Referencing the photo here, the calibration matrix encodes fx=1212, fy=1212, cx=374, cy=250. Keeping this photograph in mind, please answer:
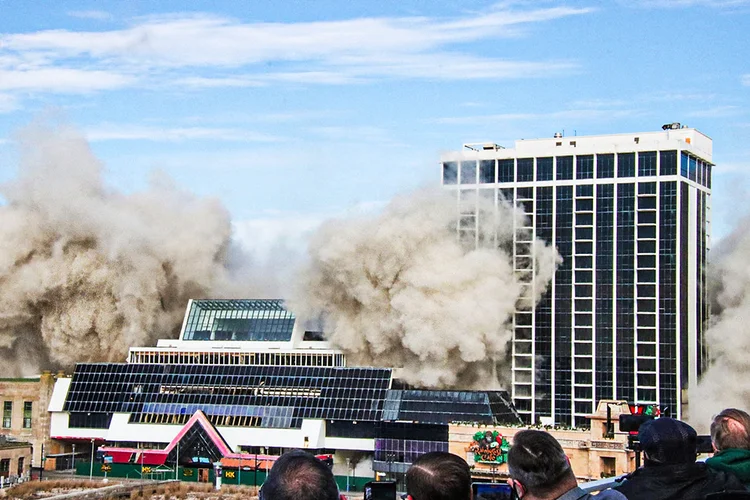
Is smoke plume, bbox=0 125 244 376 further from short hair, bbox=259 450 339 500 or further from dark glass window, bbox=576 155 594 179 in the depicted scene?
short hair, bbox=259 450 339 500

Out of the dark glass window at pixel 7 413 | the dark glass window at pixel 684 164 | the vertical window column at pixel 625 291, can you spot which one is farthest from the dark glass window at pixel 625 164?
the dark glass window at pixel 7 413

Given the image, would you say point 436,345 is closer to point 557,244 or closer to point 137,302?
point 557,244

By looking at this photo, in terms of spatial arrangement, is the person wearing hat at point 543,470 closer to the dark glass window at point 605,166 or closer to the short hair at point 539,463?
the short hair at point 539,463

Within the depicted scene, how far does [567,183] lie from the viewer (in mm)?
96375

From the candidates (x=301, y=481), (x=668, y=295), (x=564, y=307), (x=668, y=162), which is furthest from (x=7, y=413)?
(x=301, y=481)

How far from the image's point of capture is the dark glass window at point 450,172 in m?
101

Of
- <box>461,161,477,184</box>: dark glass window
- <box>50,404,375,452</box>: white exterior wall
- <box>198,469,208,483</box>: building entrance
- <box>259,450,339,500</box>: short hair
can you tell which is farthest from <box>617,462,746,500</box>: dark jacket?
<box>461,161,477,184</box>: dark glass window

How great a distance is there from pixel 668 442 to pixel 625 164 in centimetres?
8541

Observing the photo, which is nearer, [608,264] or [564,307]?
[608,264]

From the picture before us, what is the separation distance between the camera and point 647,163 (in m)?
94.1

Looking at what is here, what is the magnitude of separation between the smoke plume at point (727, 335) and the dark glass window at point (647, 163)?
33.0 feet

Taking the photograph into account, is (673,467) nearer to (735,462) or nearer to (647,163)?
(735,462)

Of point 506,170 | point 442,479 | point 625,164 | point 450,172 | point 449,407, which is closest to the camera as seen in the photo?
point 442,479

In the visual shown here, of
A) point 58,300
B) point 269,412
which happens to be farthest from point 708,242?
point 58,300
